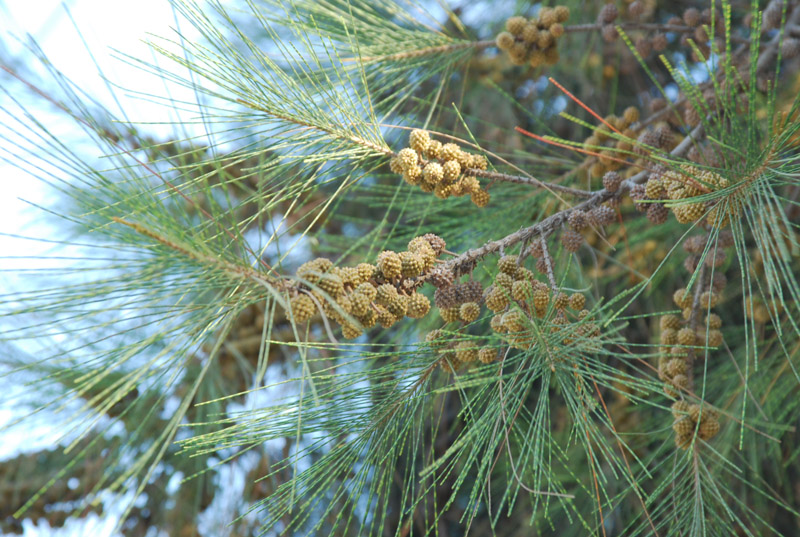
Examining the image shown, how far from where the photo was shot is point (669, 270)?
1.51m

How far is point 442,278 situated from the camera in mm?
771

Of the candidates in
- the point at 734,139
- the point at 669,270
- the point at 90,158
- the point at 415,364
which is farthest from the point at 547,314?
the point at 90,158

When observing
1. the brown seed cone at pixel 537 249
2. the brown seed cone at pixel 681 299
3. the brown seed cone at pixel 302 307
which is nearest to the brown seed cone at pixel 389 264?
the brown seed cone at pixel 302 307

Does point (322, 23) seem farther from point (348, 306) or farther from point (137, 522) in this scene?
point (137, 522)

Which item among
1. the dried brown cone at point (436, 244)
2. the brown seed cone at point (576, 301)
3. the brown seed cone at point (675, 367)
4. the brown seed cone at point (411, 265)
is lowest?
the brown seed cone at point (675, 367)

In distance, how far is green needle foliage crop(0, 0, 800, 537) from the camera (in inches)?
25.4

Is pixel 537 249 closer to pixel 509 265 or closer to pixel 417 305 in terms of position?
pixel 509 265

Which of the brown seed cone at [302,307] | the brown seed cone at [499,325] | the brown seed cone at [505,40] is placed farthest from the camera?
the brown seed cone at [505,40]

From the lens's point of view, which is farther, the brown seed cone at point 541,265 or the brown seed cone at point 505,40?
the brown seed cone at point 505,40

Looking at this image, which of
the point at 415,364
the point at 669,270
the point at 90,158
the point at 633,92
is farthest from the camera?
the point at 633,92

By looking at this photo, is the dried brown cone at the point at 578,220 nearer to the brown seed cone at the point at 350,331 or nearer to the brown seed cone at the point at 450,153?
the brown seed cone at the point at 450,153

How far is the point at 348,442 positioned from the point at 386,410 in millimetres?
61

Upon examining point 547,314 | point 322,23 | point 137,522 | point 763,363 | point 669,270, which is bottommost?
point 137,522

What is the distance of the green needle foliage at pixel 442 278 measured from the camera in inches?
25.4
